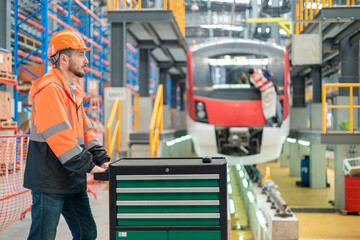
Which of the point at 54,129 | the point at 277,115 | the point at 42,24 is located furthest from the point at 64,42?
the point at 42,24

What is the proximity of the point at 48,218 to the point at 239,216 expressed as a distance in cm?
949

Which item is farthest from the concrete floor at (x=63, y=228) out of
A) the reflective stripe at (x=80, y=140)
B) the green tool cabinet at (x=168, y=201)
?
the green tool cabinet at (x=168, y=201)


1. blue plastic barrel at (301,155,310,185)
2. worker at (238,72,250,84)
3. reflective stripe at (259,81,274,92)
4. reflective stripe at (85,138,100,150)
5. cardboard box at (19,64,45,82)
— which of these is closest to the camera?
reflective stripe at (85,138,100,150)

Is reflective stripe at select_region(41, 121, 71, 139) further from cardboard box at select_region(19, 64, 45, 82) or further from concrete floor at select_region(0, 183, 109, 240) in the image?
cardboard box at select_region(19, 64, 45, 82)

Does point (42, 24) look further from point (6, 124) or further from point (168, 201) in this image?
point (168, 201)

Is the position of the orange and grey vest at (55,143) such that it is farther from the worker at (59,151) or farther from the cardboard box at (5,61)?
the cardboard box at (5,61)

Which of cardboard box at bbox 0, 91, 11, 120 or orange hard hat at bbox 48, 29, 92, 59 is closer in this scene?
orange hard hat at bbox 48, 29, 92, 59

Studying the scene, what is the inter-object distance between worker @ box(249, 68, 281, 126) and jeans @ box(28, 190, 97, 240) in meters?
5.97

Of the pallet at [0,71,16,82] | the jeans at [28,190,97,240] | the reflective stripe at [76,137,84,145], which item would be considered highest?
the pallet at [0,71,16,82]

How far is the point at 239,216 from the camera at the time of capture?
11406mm

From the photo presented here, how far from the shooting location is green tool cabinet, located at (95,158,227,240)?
2434mm

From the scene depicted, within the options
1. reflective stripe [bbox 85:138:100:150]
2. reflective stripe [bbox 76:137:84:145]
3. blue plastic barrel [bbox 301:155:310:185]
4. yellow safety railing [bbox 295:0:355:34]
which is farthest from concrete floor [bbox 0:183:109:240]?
blue plastic barrel [bbox 301:155:310:185]

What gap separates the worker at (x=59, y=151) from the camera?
246cm

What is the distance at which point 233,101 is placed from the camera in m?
8.30
